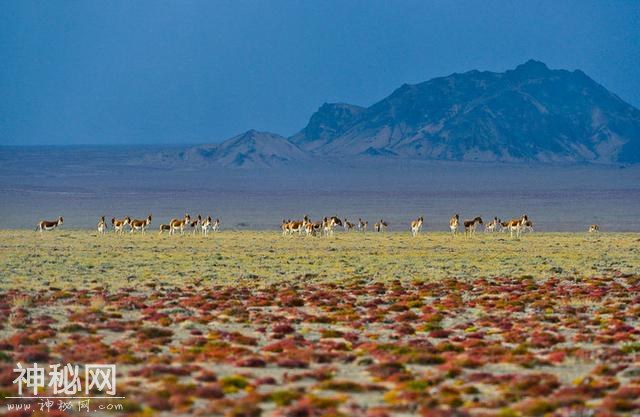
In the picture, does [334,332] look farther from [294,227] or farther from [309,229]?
[294,227]

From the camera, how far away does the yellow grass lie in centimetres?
3934

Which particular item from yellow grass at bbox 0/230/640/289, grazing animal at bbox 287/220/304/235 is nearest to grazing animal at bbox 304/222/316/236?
grazing animal at bbox 287/220/304/235

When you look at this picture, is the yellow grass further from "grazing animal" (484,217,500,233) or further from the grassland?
"grazing animal" (484,217,500,233)

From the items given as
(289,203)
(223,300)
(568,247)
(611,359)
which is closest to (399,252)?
(568,247)

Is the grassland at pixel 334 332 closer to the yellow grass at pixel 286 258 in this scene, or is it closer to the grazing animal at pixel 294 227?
the yellow grass at pixel 286 258

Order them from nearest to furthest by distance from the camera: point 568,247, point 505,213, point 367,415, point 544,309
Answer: point 367,415 < point 544,309 < point 568,247 < point 505,213

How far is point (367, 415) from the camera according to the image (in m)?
14.8

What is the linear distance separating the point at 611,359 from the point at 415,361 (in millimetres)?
4113

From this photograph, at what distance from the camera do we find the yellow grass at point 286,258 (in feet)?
129

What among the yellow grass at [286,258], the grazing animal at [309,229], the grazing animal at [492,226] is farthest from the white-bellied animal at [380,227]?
the yellow grass at [286,258]

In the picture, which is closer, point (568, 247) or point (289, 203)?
point (568, 247)

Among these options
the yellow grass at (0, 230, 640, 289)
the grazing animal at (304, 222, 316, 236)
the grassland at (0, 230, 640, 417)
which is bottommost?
the grassland at (0, 230, 640, 417)

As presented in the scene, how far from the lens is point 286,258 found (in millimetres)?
50094

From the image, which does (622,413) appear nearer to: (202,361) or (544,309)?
(202,361)
